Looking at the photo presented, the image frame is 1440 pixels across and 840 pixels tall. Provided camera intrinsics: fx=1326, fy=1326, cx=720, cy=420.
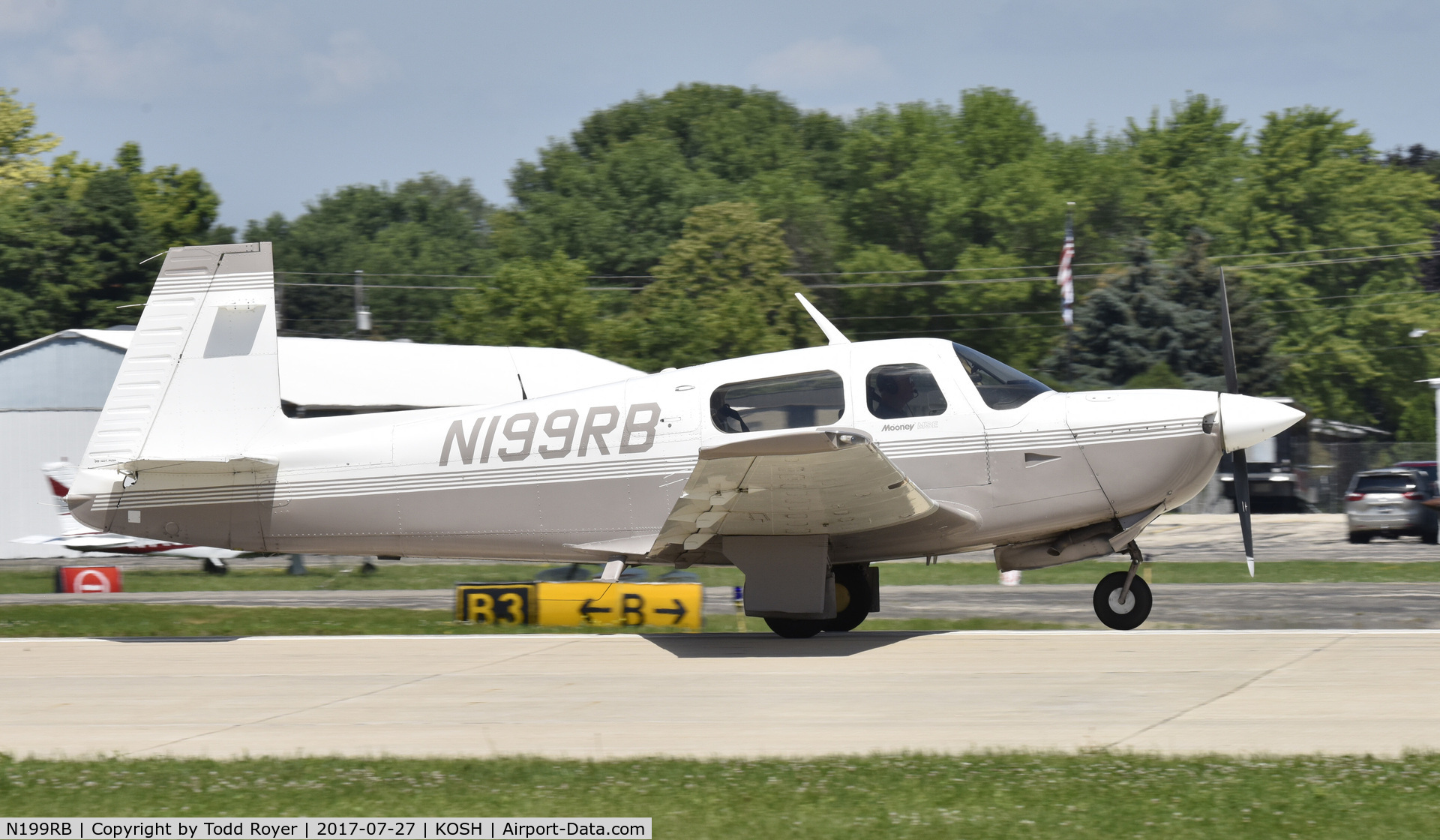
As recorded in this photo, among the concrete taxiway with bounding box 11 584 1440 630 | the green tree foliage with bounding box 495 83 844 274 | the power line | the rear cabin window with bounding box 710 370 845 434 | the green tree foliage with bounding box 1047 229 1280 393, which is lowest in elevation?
the concrete taxiway with bounding box 11 584 1440 630

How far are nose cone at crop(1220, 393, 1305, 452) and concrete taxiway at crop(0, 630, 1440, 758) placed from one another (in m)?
1.73

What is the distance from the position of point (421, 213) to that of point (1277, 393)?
57937 mm

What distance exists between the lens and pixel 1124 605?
1194cm

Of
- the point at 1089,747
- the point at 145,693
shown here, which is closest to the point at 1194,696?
the point at 1089,747

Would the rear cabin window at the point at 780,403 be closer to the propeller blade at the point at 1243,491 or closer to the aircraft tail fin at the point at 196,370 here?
the propeller blade at the point at 1243,491

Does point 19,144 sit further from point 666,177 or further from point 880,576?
point 880,576

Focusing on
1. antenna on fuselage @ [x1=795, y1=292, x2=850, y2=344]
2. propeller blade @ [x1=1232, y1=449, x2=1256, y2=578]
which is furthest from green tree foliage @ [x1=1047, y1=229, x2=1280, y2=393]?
antenna on fuselage @ [x1=795, y1=292, x2=850, y2=344]

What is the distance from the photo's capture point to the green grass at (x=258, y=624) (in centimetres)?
1352

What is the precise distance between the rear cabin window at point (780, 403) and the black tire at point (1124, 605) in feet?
9.93

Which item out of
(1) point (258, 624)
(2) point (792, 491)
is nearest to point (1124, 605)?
(2) point (792, 491)

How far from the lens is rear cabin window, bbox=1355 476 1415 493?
99.1 feet

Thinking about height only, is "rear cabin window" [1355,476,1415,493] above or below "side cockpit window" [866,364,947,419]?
below

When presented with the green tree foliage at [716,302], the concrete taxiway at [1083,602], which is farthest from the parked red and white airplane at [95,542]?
the green tree foliage at [716,302]

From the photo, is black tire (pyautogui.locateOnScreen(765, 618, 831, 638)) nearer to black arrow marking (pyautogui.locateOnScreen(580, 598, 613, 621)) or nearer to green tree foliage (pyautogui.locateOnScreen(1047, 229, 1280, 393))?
black arrow marking (pyautogui.locateOnScreen(580, 598, 613, 621))
